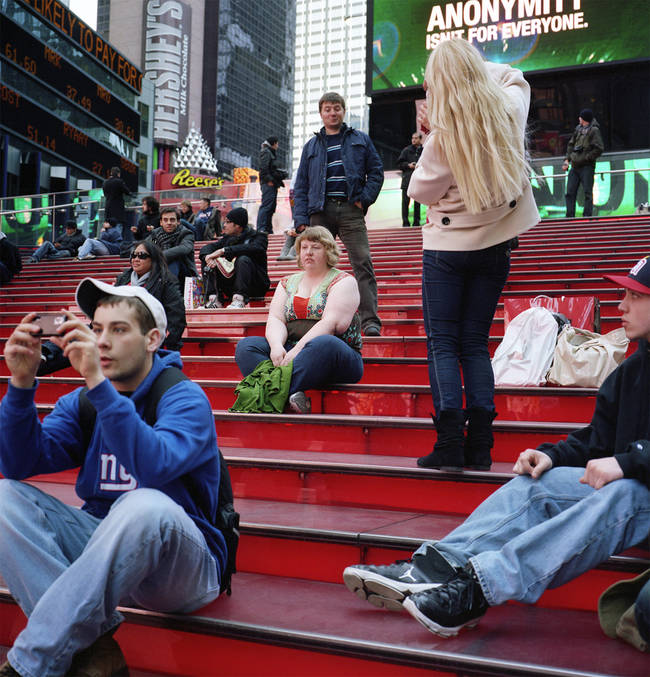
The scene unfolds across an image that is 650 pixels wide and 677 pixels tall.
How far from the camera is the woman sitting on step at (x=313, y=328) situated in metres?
4.23

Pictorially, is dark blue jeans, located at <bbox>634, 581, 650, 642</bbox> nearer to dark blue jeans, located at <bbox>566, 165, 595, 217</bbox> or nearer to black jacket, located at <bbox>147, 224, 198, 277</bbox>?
black jacket, located at <bbox>147, 224, 198, 277</bbox>

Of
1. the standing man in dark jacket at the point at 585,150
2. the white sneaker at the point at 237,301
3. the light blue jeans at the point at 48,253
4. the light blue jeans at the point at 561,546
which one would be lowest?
the light blue jeans at the point at 561,546

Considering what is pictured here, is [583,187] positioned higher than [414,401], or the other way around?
[583,187]

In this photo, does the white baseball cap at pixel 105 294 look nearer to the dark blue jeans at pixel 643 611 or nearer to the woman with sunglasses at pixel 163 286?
the dark blue jeans at pixel 643 611

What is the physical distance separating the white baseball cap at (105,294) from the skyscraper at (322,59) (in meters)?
120

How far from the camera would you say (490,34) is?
18969mm

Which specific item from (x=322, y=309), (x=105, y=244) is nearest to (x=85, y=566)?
(x=322, y=309)

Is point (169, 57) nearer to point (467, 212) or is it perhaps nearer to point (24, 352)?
point (467, 212)

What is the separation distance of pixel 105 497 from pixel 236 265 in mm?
5027

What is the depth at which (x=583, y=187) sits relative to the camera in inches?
502

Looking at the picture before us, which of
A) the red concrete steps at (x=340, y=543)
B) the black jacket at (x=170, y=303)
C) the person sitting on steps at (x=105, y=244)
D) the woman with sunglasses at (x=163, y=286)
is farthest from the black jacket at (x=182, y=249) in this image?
the person sitting on steps at (x=105, y=244)

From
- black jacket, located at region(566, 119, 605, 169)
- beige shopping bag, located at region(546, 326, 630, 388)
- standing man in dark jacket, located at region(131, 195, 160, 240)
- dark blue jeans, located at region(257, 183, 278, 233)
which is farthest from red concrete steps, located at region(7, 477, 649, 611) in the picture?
black jacket, located at region(566, 119, 605, 169)

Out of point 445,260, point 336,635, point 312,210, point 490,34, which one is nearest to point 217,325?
point 312,210

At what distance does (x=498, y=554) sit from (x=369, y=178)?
13.2 feet
